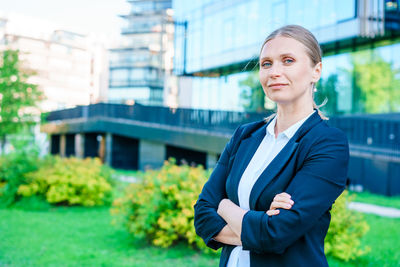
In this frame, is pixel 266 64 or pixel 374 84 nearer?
pixel 266 64

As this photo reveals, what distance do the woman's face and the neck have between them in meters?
0.04

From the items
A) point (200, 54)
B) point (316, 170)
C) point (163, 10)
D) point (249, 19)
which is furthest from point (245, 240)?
point (163, 10)

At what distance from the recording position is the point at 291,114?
81.4 inches

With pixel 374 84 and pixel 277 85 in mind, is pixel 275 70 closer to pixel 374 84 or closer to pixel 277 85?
pixel 277 85

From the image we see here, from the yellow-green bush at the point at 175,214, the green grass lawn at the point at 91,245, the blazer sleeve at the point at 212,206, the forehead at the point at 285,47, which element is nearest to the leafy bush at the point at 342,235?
the yellow-green bush at the point at 175,214

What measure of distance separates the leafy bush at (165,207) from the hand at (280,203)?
4.14 m

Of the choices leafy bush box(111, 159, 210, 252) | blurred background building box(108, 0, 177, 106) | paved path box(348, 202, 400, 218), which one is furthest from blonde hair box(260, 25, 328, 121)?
blurred background building box(108, 0, 177, 106)

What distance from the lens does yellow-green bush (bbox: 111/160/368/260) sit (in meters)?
5.76

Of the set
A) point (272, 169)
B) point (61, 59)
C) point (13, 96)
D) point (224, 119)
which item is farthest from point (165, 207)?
point (61, 59)

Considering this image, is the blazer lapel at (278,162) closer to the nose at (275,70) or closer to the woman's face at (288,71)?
the woman's face at (288,71)

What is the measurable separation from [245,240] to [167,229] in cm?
448

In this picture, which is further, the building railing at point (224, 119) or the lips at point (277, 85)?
the building railing at point (224, 119)

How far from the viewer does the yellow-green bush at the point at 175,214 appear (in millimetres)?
5762

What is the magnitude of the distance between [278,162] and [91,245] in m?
5.58
